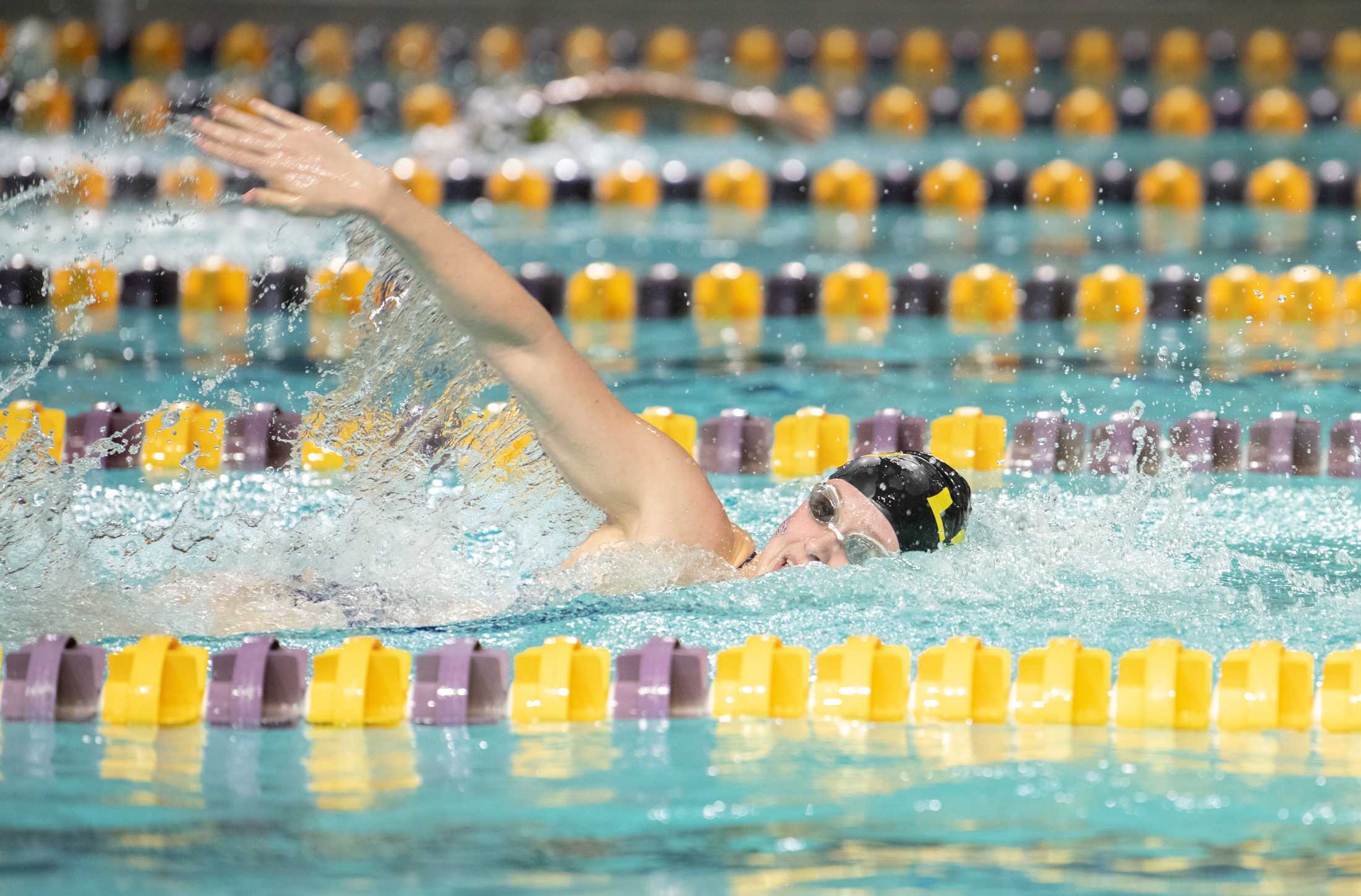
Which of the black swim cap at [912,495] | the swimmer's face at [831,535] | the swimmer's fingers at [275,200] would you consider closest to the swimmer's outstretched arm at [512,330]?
the swimmer's fingers at [275,200]

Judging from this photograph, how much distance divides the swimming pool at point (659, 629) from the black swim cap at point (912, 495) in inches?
2.5

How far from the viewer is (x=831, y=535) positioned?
3357 millimetres

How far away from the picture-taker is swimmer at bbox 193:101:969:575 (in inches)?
111

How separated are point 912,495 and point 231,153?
1408 millimetres

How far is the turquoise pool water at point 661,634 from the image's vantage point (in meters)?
2.45

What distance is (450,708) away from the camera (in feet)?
9.74

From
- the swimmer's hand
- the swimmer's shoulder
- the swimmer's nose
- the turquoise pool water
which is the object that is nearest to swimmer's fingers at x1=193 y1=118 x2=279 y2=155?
the swimmer's hand

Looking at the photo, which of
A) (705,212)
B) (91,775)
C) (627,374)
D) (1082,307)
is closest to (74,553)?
(91,775)

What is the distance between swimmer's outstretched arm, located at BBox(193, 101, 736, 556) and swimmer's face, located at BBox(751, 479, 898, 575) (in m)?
0.11

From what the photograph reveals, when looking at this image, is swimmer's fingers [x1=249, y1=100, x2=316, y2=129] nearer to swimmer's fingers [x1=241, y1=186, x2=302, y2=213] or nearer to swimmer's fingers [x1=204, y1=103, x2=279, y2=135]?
swimmer's fingers [x1=204, y1=103, x2=279, y2=135]

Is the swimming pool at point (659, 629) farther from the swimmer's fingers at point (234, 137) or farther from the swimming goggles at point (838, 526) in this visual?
the swimmer's fingers at point (234, 137)

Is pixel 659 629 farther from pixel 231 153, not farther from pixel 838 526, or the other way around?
pixel 231 153

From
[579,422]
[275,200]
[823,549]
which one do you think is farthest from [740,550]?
[275,200]

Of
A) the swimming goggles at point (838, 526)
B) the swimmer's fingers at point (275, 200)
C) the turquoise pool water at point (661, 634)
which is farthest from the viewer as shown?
the swimming goggles at point (838, 526)
